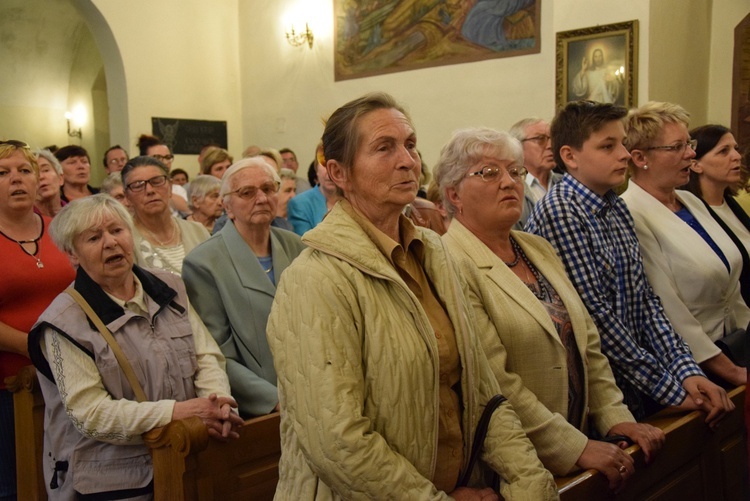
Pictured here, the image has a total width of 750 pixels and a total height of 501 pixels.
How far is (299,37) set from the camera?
10422 mm

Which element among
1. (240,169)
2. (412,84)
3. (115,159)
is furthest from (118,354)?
(412,84)

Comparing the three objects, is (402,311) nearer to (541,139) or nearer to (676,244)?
(676,244)

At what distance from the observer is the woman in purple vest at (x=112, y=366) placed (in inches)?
101

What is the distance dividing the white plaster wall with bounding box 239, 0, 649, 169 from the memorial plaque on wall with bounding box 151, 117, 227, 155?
476 millimetres

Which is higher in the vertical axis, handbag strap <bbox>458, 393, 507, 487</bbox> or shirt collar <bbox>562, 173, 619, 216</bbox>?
shirt collar <bbox>562, 173, 619, 216</bbox>

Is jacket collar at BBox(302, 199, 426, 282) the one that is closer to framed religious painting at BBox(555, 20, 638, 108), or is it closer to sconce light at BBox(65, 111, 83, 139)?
framed religious painting at BBox(555, 20, 638, 108)

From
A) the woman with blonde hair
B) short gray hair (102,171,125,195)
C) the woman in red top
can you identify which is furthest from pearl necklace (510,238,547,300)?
the woman with blonde hair

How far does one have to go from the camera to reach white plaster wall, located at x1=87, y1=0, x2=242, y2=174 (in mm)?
9953

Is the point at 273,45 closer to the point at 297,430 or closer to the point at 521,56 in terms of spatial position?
the point at 521,56

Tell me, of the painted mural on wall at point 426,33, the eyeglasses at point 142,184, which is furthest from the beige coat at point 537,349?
the painted mural on wall at point 426,33

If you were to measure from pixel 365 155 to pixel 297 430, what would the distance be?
0.69m

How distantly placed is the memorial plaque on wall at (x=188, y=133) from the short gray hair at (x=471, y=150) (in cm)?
829

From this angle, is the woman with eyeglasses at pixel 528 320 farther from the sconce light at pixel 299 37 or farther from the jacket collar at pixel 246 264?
the sconce light at pixel 299 37

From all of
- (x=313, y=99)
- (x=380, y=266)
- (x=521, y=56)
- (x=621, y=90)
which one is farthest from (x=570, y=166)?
(x=313, y=99)
